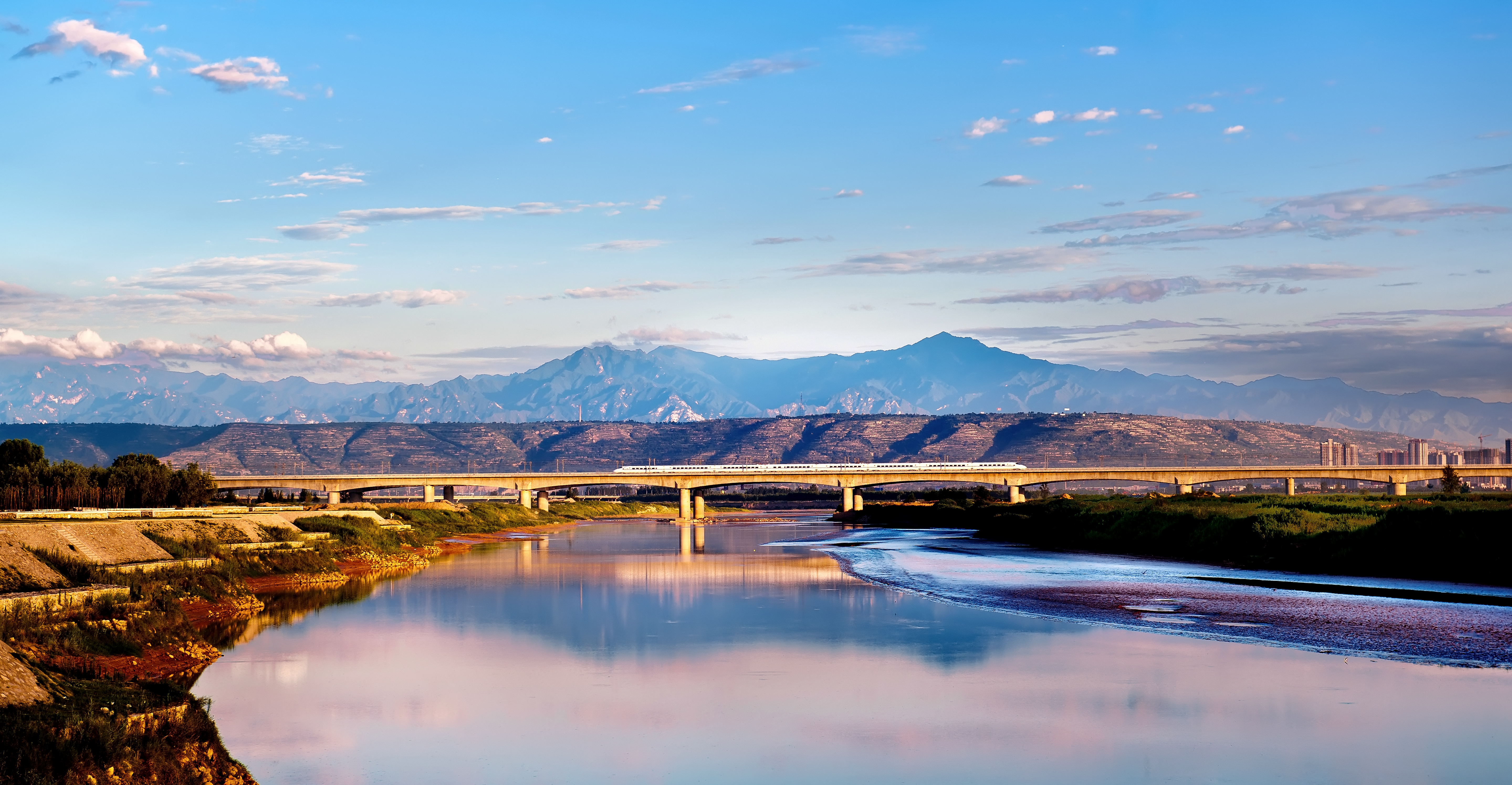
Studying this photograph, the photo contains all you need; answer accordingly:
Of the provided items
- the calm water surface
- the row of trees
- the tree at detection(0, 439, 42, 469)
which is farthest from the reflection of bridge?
the calm water surface

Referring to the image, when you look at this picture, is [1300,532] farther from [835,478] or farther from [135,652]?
[835,478]

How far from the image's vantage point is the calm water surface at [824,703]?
755 inches

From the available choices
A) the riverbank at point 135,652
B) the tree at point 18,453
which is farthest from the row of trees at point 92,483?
the riverbank at point 135,652

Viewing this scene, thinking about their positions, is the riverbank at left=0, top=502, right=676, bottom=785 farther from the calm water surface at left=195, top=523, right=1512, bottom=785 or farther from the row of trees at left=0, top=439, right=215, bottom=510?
the row of trees at left=0, top=439, right=215, bottom=510

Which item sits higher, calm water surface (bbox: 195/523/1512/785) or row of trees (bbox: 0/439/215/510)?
row of trees (bbox: 0/439/215/510)

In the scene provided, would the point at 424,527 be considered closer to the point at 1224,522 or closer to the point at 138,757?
the point at 1224,522

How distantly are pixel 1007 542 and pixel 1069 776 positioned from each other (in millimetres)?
78493

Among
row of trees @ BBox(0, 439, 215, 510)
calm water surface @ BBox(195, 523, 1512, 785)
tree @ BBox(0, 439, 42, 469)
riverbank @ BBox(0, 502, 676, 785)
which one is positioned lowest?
calm water surface @ BBox(195, 523, 1512, 785)

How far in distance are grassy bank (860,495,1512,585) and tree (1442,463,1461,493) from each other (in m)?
23.3

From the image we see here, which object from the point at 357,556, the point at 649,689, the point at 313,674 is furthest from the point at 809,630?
the point at 357,556

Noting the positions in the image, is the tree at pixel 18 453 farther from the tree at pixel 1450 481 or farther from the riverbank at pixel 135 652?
the tree at pixel 1450 481

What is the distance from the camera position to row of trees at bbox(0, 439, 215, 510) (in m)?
69.1

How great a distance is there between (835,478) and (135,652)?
14566cm

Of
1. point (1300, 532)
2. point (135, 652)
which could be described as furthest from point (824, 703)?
point (1300, 532)
